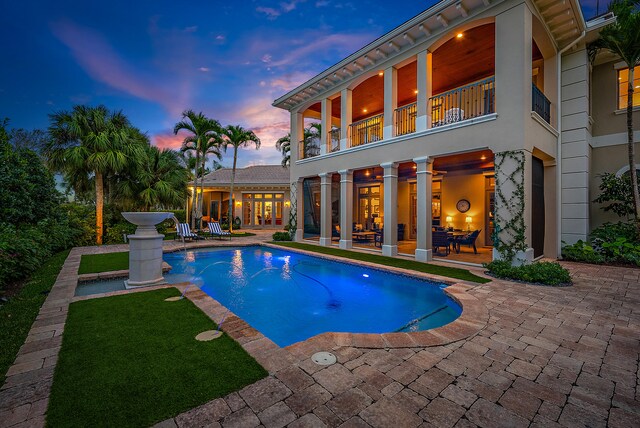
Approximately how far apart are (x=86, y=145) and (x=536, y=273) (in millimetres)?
16197

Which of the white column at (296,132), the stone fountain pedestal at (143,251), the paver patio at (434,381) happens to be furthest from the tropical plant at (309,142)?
the paver patio at (434,381)

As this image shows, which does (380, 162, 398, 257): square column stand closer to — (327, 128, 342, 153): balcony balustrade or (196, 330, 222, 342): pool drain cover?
(327, 128, 342, 153): balcony balustrade

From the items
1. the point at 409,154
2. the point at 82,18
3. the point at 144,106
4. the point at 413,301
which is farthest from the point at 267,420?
the point at 144,106

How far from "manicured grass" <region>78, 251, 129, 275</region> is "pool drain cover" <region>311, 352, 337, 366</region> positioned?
662cm

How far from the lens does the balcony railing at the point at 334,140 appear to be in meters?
12.2

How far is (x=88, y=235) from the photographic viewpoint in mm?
11828

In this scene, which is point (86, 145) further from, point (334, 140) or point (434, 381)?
point (434, 381)

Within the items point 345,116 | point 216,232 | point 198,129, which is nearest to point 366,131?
point 345,116

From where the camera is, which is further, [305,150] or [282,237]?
[305,150]

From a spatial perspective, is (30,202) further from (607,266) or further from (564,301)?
(607,266)

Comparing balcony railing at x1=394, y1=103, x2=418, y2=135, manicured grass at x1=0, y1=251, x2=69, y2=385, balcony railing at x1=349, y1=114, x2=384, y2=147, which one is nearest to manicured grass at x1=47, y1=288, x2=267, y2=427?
manicured grass at x1=0, y1=251, x2=69, y2=385

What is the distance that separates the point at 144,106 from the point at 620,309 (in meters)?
30.5

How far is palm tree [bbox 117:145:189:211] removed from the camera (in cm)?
1332

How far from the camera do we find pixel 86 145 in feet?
36.5
